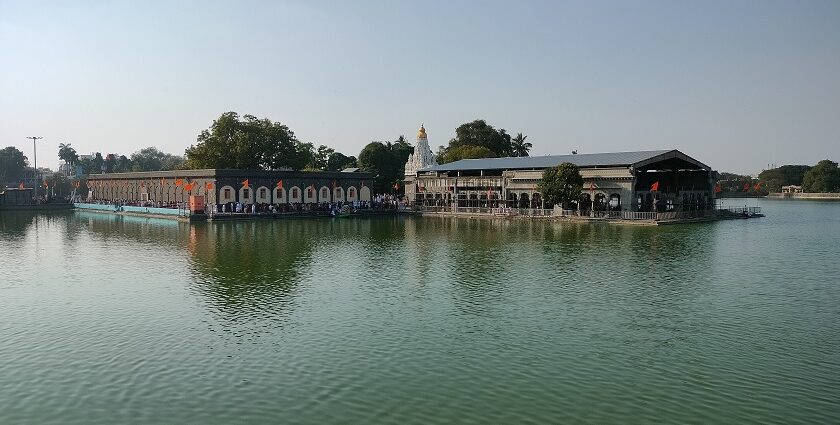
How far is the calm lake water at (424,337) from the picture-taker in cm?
1568

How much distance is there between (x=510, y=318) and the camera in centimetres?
2422

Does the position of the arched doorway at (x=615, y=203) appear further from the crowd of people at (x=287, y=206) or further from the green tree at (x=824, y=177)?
the green tree at (x=824, y=177)

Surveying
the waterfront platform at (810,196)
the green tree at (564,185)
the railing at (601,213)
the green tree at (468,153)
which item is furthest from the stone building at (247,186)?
the waterfront platform at (810,196)

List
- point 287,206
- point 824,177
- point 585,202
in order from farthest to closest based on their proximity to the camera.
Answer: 1. point 824,177
2. point 287,206
3. point 585,202

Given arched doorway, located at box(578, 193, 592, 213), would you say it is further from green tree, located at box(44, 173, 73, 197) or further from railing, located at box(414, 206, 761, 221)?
green tree, located at box(44, 173, 73, 197)

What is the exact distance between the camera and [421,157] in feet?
387

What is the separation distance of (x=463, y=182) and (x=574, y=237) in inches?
1493

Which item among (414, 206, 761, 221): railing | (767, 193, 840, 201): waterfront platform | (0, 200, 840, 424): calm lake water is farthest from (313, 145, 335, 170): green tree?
(767, 193, 840, 201): waterfront platform

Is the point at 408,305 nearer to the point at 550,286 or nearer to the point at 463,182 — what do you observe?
the point at 550,286

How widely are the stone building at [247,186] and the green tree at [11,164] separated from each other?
9259cm

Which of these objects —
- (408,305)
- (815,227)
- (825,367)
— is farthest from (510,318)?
(815,227)

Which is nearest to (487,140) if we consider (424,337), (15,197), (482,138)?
(482,138)

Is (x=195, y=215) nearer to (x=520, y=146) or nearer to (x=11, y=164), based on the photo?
(x=520, y=146)

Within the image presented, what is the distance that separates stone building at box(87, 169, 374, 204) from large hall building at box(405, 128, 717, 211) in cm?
1159
